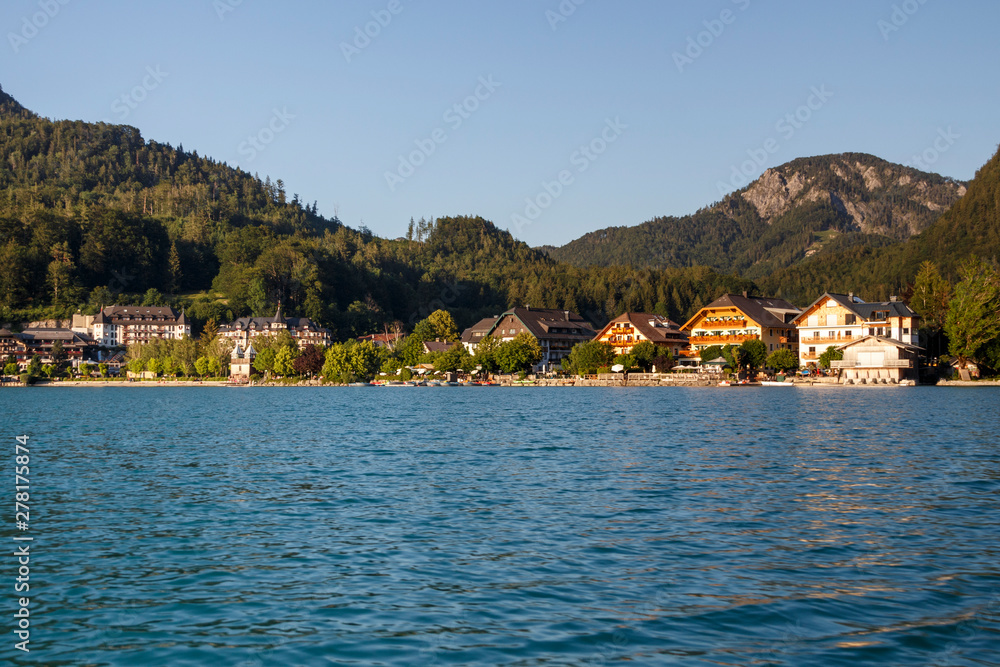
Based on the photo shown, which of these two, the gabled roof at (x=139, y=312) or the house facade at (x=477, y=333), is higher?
the gabled roof at (x=139, y=312)

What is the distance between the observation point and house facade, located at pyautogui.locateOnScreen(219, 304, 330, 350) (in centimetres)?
14750

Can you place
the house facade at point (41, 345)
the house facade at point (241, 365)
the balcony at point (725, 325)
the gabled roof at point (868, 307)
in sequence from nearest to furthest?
the gabled roof at point (868, 307) < the balcony at point (725, 325) < the house facade at point (241, 365) < the house facade at point (41, 345)

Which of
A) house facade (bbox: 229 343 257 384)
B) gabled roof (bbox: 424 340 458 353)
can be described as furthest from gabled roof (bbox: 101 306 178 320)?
gabled roof (bbox: 424 340 458 353)

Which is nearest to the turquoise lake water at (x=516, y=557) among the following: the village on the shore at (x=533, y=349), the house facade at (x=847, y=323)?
the house facade at (x=847, y=323)

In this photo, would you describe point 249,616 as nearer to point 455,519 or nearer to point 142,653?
point 142,653

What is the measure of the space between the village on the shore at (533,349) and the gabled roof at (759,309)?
23 cm

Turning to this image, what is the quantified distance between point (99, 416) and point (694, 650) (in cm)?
4797

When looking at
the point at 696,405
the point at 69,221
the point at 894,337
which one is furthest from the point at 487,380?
the point at 69,221

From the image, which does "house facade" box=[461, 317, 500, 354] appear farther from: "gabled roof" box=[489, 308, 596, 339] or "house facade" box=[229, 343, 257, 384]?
"house facade" box=[229, 343, 257, 384]

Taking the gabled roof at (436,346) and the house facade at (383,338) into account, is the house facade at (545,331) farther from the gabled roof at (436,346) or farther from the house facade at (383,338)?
the house facade at (383,338)

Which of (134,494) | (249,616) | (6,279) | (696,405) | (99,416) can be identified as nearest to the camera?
(249,616)

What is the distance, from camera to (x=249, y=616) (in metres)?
9.56

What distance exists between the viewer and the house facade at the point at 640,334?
107m

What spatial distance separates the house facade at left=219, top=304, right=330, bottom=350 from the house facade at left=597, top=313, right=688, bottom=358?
200 feet
